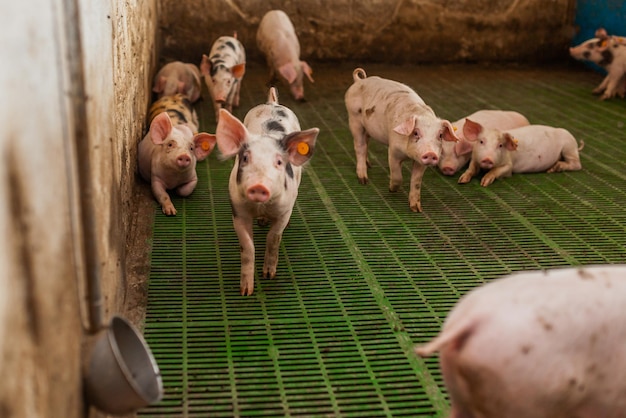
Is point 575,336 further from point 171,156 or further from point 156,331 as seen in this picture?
point 171,156

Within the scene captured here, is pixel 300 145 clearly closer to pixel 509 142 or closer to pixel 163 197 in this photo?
pixel 163 197

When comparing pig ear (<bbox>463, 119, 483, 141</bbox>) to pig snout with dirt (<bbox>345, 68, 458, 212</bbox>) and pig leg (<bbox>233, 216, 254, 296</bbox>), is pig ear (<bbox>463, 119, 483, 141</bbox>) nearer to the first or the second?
pig snout with dirt (<bbox>345, 68, 458, 212</bbox>)

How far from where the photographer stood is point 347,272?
388cm

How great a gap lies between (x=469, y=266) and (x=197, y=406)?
6.07 ft

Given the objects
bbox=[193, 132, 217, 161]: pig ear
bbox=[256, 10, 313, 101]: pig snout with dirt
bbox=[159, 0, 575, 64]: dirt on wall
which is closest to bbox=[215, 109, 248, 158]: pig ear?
bbox=[193, 132, 217, 161]: pig ear

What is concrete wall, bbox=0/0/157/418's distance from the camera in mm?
1410

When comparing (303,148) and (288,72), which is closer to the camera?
(303,148)

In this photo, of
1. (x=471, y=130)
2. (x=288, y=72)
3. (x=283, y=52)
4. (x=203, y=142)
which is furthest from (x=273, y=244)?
(x=283, y=52)

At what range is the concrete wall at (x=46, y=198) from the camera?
1.41 m

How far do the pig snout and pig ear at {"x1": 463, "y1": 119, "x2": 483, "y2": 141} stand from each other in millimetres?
2577

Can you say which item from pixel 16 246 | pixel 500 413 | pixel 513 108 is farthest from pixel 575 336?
pixel 513 108

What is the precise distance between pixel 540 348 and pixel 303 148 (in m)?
1.81

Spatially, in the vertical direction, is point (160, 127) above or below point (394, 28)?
above

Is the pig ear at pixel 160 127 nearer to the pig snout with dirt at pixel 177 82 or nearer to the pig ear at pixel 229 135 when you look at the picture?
the pig ear at pixel 229 135
